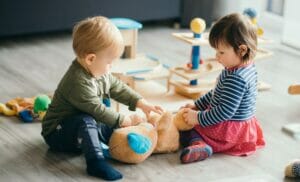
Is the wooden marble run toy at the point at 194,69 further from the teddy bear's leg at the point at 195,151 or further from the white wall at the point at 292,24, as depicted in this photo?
the white wall at the point at 292,24

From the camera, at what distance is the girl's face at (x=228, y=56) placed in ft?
6.04

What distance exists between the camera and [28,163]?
1.80 meters

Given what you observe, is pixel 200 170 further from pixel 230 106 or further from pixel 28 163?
pixel 28 163

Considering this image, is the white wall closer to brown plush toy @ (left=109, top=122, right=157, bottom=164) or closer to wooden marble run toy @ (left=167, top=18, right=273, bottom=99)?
wooden marble run toy @ (left=167, top=18, right=273, bottom=99)

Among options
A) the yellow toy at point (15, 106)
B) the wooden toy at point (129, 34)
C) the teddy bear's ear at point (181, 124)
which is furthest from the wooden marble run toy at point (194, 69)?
the yellow toy at point (15, 106)

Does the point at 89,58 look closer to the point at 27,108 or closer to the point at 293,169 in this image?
the point at 27,108

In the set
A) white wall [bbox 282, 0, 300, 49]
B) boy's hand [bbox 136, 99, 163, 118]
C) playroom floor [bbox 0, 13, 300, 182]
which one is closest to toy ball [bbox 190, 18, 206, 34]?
playroom floor [bbox 0, 13, 300, 182]

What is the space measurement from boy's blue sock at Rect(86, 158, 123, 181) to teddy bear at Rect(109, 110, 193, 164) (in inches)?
2.8

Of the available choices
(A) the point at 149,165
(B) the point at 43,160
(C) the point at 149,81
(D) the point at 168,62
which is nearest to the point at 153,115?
(A) the point at 149,165

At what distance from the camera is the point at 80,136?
5.82ft

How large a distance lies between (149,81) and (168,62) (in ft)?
1.09

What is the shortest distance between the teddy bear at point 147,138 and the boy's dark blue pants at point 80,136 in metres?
0.07

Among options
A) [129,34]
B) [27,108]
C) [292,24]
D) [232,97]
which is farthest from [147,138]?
[292,24]

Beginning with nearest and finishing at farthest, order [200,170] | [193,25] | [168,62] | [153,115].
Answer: [200,170]
[153,115]
[193,25]
[168,62]
